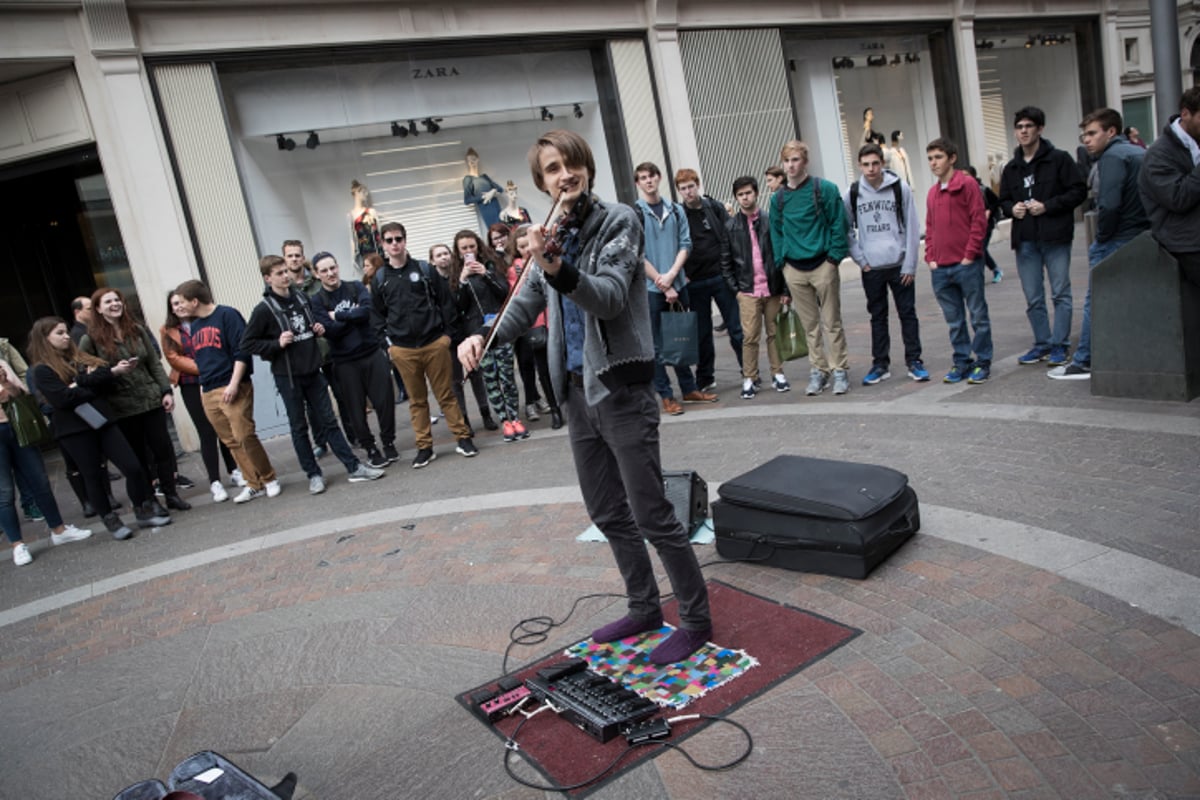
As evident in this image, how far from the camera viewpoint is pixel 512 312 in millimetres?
3602

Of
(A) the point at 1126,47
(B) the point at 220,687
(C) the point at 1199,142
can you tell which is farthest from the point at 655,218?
(A) the point at 1126,47

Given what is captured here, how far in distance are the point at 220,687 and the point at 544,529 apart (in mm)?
2032

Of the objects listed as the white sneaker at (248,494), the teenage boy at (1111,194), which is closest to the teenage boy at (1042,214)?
the teenage boy at (1111,194)

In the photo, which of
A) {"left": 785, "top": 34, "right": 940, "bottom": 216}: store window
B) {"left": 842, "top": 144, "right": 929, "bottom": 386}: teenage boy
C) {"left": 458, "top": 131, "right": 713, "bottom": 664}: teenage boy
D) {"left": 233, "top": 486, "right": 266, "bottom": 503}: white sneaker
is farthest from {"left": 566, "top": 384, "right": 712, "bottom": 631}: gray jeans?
{"left": 785, "top": 34, "right": 940, "bottom": 216}: store window

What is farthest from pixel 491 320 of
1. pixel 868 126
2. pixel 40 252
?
pixel 868 126

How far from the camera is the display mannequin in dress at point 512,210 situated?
1302 centimetres

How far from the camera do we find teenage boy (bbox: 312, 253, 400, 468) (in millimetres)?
7656

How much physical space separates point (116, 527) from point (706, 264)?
549 cm

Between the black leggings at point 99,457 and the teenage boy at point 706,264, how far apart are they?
494 centimetres

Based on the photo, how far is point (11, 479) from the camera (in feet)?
22.5

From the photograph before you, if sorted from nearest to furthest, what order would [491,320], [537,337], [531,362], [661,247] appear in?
[491,320], [661,247], [537,337], [531,362]

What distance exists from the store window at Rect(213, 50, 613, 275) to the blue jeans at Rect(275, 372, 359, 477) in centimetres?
451

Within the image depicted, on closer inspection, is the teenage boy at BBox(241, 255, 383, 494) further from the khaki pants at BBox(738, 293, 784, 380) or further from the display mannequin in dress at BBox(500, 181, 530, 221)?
the display mannequin in dress at BBox(500, 181, 530, 221)

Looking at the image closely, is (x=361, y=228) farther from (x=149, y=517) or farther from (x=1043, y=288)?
(x=1043, y=288)
